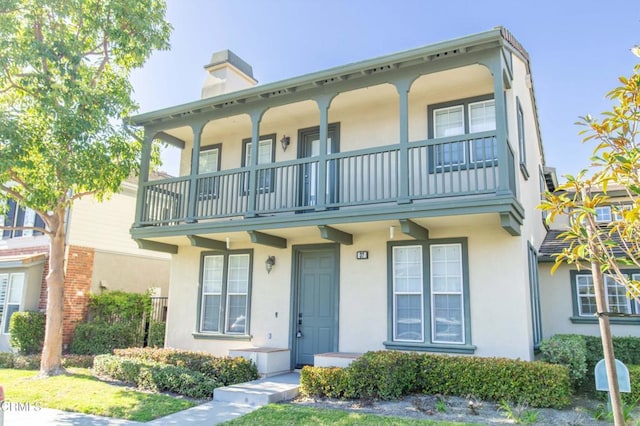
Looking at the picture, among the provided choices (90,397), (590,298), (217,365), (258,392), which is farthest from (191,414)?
(590,298)

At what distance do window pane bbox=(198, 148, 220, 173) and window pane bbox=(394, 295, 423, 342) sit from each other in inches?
256

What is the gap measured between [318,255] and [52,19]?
8183mm

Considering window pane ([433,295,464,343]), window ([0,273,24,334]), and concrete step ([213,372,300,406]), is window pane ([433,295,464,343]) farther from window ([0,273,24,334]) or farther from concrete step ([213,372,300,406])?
window ([0,273,24,334])

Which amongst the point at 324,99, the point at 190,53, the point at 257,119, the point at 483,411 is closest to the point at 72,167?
the point at 257,119

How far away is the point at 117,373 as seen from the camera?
10406 mm

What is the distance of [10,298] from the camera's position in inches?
634

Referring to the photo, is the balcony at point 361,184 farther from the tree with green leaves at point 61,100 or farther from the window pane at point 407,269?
the tree with green leaves at point 61,100

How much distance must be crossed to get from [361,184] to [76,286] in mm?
10726

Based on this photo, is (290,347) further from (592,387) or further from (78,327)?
(78,327)

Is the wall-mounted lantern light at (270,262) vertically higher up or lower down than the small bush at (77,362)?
higher up

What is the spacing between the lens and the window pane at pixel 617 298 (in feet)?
38.0

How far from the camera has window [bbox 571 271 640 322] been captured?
37.8 feet

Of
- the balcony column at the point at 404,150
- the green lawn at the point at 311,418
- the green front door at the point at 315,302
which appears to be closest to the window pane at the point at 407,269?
the green front door at the point at 315,302

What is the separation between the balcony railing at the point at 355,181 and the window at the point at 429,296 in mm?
1249
